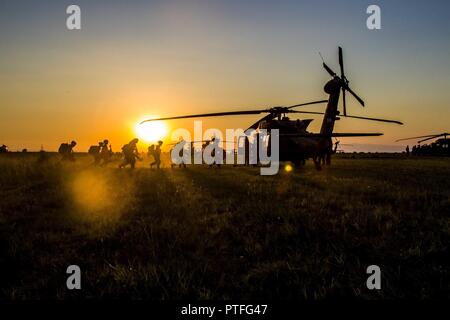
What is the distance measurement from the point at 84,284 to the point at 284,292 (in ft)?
6.22

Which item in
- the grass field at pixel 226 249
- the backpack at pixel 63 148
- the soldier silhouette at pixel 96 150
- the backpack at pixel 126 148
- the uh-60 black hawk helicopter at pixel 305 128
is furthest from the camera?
the backpack at pixel 63 148

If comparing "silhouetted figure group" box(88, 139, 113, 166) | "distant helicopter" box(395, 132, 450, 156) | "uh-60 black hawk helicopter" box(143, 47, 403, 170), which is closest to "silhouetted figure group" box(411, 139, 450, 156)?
"distant helicopter" box(395, 132, 450, 156)

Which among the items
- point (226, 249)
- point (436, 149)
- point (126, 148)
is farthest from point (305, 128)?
point (436, 149)

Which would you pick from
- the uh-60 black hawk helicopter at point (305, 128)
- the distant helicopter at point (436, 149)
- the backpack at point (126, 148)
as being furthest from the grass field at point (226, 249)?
the distant helicopter at point (436, 149)

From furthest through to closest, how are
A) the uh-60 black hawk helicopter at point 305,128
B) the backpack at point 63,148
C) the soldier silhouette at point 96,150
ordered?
the backpack at point 63,148
the soldier silhouette at point 96,150
the uh-60 black hawk helicopter at point 305,128

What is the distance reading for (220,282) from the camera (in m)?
2.99

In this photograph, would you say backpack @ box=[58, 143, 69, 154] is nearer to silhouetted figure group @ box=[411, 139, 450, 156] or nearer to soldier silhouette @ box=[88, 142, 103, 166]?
soldier silhouette @ box=[88, 142, 103, 166]

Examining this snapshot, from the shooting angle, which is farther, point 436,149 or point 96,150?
point 436,149

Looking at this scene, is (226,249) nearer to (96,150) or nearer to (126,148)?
(126,148)

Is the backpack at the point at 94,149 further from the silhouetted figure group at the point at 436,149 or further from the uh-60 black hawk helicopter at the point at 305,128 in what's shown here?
the silhouetted figure group at the point at 436,149
